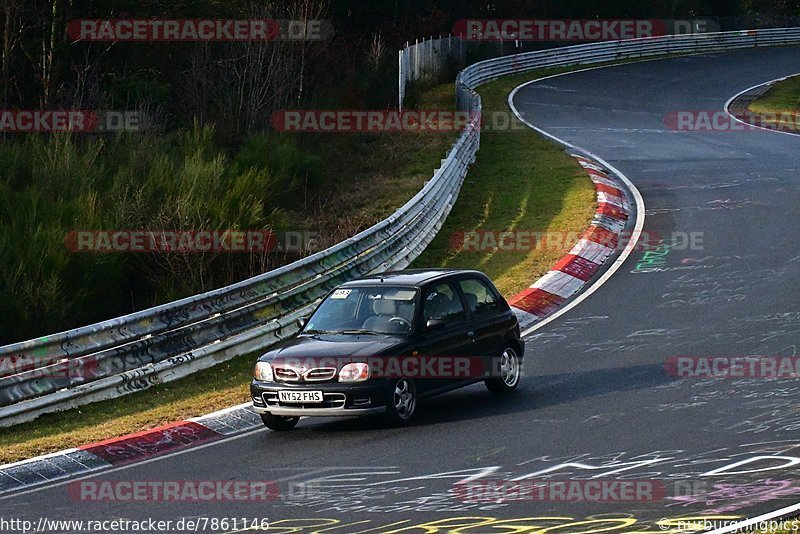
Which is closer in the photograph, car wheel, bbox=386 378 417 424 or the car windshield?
car wheel, bbox=386 378 417 424

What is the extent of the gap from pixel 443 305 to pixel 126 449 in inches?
144

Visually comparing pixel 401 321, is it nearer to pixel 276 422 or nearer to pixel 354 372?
pixel 354 372

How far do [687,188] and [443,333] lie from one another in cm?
1451

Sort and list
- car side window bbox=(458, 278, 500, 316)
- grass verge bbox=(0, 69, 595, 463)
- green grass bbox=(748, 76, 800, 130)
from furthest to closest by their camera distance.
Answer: green grass bbox=(748, 76, 800, 130) → car side window bbox=(458, 278, 500, 316) → grass verge bbox=(0, 69, 595, 463)

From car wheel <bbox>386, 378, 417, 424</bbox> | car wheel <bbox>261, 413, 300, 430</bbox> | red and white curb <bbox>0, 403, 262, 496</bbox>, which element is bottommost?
red and white curb <bbox>0, 403, 262, 496</bbox>

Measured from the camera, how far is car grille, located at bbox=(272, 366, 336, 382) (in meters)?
11.7

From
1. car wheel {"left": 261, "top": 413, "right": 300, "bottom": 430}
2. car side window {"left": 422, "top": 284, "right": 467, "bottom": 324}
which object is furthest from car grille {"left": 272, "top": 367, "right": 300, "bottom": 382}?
car side window {"left": 422, "top": 284, "right": 467, "bottom": 324}

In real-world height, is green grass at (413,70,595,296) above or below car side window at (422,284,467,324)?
above

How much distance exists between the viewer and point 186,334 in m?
14.5

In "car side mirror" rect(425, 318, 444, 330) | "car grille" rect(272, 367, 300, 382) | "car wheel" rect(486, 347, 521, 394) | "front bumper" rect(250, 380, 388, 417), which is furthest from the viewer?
"car wheel" rect(486, 347, 521, 394)

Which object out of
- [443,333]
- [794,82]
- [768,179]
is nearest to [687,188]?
[768,179]

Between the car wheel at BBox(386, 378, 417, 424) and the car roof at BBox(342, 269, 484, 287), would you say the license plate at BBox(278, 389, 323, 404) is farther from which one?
the car roof at BBox(342, 269, 484, 287)

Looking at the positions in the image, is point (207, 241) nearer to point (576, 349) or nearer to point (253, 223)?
point (253, 223)

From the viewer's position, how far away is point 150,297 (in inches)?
700
